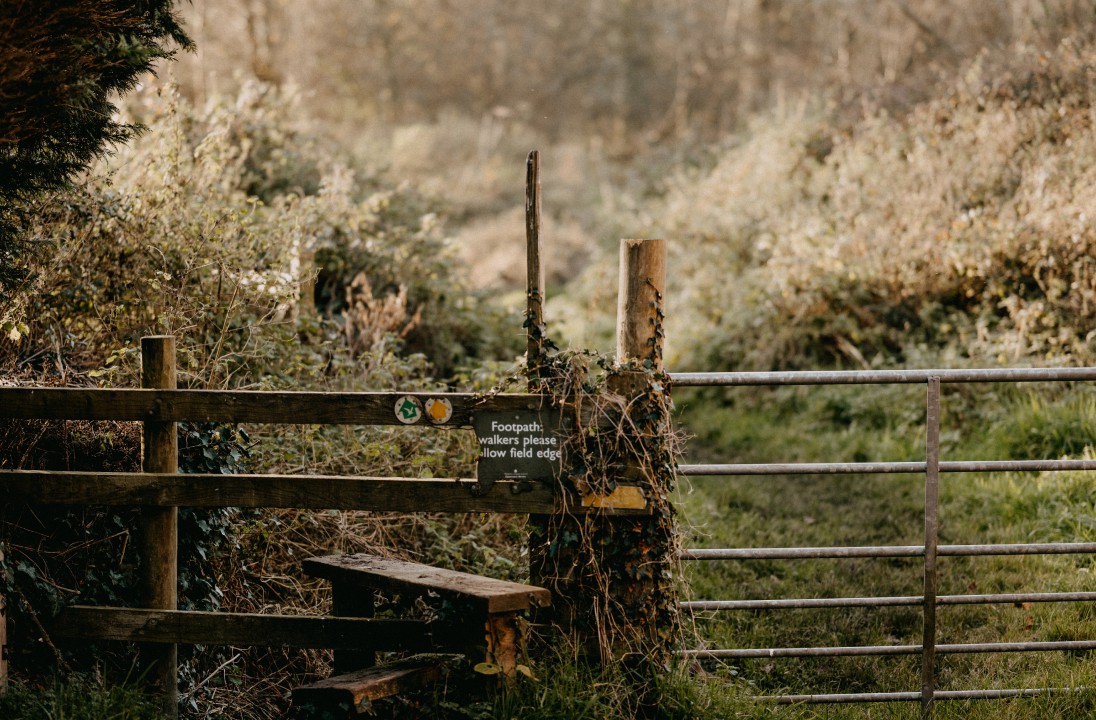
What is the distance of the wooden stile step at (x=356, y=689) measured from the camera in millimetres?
3723

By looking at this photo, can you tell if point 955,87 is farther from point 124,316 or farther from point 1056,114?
point 124,316

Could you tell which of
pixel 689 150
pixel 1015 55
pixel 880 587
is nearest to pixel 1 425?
pixel 880 587

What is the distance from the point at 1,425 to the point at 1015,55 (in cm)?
1240

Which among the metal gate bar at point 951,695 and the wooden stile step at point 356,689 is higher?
the wooden stile step at point 356,689

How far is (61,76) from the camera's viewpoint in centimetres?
393

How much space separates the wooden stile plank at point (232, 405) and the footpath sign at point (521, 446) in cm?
6

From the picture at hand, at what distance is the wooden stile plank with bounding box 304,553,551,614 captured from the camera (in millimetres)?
3871

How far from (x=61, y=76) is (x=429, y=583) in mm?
2610

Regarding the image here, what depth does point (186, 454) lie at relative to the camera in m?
4.70

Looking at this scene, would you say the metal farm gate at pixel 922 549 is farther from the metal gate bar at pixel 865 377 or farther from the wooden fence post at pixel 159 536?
the wooden fence post at pixel 159 536

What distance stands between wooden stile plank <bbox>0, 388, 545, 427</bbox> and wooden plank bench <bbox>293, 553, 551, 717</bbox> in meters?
0.70

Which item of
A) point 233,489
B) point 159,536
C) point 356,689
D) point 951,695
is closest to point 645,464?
point 356,689

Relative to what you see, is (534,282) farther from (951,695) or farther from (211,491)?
(951,695)

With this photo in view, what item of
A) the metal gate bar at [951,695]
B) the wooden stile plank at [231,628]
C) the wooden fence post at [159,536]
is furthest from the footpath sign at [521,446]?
the metal gate bar at [951,695]
